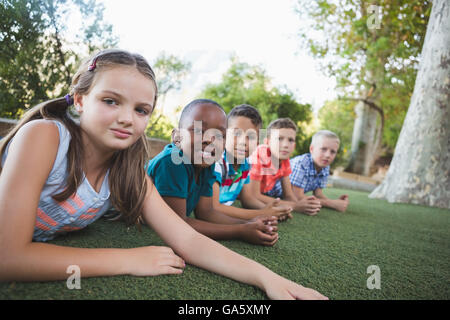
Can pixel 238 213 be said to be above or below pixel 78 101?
below

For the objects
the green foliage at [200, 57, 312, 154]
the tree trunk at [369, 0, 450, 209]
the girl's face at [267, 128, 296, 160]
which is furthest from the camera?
the green foliage at [200, 57, 312, 154]

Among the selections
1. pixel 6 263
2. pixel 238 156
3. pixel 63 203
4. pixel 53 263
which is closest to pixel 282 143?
pixel 238 156

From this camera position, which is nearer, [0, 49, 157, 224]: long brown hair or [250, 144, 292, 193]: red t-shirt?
[0, 49, 157, 224]: long brown hair

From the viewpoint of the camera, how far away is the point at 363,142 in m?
13.9

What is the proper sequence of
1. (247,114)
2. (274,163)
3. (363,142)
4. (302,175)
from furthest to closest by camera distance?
(363,142) < (302,175) < (274,163) < (247,114)

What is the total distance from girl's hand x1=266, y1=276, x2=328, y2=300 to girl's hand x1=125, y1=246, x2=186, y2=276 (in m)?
0.43

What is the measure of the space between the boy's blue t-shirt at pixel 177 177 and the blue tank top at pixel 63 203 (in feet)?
1.55

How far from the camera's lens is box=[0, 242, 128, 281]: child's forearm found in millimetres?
1078

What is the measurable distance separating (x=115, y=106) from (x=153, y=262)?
29.1 inches

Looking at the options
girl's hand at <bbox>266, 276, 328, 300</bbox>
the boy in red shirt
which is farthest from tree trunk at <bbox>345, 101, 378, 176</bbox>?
girl's hand at <bbox>266, 276, 328, 300</bbox>

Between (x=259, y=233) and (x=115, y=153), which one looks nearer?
(x=115, y=153)

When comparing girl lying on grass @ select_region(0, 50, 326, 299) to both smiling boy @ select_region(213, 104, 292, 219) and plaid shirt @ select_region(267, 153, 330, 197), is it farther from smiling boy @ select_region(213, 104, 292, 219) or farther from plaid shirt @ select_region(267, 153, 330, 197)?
plaid shirt @ select_region(267, 153, 330, 197)

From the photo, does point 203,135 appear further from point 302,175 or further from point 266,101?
point 266,101
